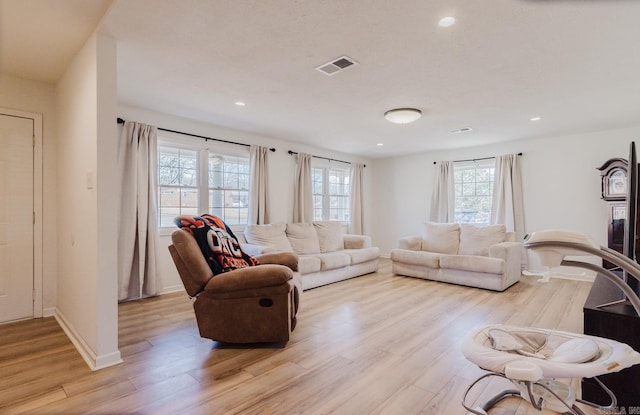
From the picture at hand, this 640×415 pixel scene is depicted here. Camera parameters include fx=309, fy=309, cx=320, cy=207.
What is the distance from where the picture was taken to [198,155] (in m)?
4.52

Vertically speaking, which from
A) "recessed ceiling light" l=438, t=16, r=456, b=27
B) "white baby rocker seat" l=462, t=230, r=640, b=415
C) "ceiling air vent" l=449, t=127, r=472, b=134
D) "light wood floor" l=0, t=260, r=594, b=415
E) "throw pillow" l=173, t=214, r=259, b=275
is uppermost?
"recessed ceiling light" l=438, t=16, r=456, b=27

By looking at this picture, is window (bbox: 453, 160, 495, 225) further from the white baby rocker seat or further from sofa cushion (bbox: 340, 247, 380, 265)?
the white baby rocker seat

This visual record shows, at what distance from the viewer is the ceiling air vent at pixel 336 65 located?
8.38 ft

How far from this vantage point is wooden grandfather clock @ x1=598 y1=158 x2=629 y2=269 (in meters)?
4.29

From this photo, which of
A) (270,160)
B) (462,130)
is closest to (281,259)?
(270,160)

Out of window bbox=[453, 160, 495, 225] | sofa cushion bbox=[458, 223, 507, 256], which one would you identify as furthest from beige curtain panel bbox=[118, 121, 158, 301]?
window bbox=[453, 160, 495, 225]

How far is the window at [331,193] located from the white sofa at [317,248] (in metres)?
0.87

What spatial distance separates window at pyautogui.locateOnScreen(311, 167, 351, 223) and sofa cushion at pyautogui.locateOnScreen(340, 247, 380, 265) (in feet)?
4.42

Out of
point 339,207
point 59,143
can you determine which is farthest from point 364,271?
point 59,143

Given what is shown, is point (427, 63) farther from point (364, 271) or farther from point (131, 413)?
point (364, 271)

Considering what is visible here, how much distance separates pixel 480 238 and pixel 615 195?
1840 mm

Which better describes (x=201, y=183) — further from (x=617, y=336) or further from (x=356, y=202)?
(x=617, y=336)

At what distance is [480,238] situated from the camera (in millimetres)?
4977

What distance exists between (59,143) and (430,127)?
4.65 metres
